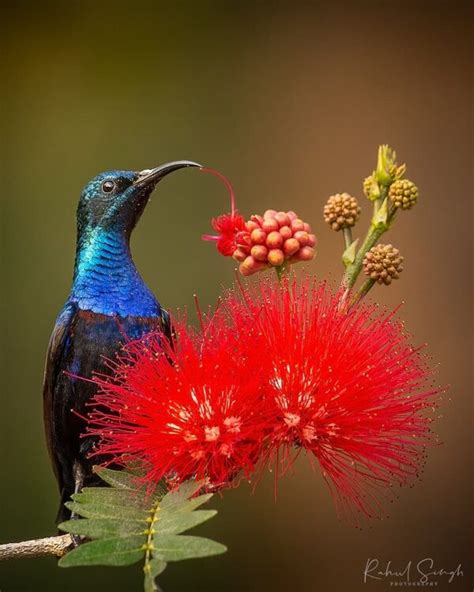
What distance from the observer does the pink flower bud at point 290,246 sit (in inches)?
48.8

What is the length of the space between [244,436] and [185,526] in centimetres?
13

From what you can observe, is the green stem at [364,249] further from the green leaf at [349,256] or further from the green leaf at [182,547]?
the green leaf at [182,547]

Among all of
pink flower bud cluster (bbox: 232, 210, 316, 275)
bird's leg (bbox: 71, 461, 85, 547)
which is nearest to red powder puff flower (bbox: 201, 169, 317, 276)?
pink flower bud cluster (bbox: 232, 210, 316, 275)

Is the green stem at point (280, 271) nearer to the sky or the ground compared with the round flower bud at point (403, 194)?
nearer to the ground

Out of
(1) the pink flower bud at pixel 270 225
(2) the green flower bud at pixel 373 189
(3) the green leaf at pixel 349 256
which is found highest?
(2) the green flower bud at pixel 373 189

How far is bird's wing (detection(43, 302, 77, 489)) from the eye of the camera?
1730 mm

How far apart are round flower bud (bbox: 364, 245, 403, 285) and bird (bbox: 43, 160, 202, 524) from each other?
0.55 m

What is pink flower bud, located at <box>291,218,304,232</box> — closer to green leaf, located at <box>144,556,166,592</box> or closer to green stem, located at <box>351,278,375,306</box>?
green stem, located at <box>351,278,375,306</box>

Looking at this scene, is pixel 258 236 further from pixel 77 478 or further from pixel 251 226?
pixel 77 478

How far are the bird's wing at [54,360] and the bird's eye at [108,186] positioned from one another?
240mm

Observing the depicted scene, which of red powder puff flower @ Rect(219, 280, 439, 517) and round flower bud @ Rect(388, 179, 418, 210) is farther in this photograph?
round flower bud @ Rect(388, 179, 418, 210)

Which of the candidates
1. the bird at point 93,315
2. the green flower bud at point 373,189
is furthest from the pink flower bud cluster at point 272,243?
the bird at point 93,315

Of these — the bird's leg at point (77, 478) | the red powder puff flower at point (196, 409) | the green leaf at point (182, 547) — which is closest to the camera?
the green leaf at point (182, 547)

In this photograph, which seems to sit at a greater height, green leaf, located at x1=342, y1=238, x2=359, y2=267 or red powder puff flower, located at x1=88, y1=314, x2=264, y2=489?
green leaf, located at x1=342, y1=238, x2=359, y2=267
